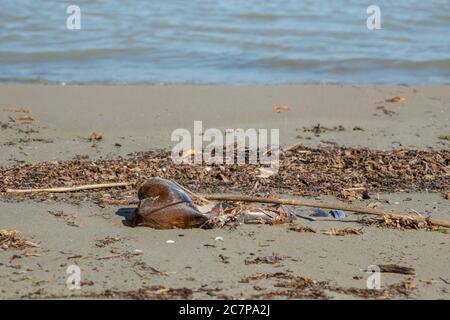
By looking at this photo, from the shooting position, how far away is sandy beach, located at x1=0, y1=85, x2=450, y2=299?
407 centimetres

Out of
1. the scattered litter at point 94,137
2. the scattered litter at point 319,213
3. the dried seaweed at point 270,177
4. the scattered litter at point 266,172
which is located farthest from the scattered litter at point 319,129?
the scattered litter at point 319,213

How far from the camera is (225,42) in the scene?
41.5ft

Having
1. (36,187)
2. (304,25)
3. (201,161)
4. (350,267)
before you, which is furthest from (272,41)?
(350,267)

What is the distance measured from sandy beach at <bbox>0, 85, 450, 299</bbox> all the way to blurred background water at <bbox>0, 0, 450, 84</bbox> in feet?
8.87

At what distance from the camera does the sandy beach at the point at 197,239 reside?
407cm

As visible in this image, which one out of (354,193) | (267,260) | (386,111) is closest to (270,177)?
(354,193)

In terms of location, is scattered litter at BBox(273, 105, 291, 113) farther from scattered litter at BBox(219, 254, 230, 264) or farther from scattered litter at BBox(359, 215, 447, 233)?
scattered litter at BBox(219, 254, 230, 264)

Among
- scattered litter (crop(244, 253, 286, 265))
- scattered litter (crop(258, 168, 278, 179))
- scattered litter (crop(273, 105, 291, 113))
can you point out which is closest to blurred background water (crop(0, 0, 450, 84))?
scattered litter (crop(273, 105, 291, 113))

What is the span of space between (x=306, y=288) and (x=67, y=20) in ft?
34.6

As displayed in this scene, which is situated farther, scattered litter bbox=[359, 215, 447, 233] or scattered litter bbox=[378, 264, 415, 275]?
scattered litter bbox=[359, 215, 447, 233]

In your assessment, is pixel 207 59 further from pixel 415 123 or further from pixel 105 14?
pixel 415 123

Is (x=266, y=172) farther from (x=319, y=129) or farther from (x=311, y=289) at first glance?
(x=311, y=289)

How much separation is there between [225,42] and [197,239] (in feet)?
27.2

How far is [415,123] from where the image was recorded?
314 inches
